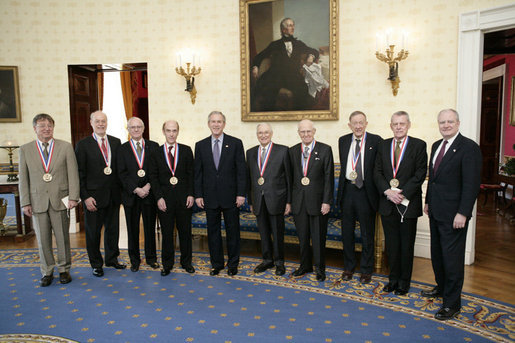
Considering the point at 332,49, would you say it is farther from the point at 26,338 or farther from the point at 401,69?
the point at 26,338

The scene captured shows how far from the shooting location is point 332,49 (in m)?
5.64

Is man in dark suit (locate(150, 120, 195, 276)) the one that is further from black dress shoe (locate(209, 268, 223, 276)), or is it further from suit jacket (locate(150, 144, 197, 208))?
black dress shoe (locate(209, 268, 223, 276))

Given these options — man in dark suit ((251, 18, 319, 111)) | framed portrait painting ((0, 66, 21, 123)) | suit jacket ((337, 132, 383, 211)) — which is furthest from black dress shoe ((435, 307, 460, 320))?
framed portrait painting ((0, 66, 21, 123))

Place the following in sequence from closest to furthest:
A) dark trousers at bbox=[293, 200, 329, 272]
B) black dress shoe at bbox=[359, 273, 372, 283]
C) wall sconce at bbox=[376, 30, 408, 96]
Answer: black dress shoe at bbox=[359, 273, 372, 283] < dark trousers at bbox=[293, 200, 329, 272] < wall sconce at bbox=[376, 30, 408, 96]

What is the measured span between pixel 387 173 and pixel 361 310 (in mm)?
1304

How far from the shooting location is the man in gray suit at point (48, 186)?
4.34 metres

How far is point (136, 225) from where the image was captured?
15.8 ft

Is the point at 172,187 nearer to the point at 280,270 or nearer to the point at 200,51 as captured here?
the point at 280,270

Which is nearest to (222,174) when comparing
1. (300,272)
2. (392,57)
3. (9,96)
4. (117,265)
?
(300,272)

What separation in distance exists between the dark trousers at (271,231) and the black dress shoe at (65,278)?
2170 millimetres

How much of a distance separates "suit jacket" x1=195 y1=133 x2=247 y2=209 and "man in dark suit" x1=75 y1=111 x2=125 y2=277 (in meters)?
1.01

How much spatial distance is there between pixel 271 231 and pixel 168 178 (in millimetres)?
1327

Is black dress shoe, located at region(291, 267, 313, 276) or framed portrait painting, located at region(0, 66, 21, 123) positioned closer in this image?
black dress shoe, located at region(291, 267, 313, 276)

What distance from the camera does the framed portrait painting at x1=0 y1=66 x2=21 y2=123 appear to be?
681 centimetres
